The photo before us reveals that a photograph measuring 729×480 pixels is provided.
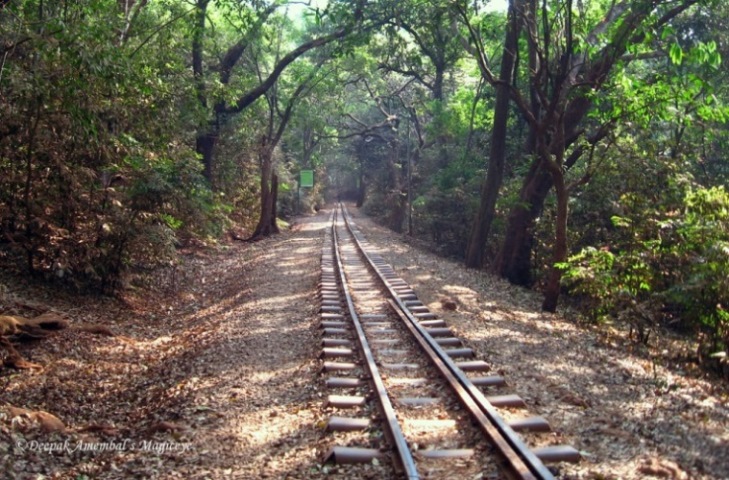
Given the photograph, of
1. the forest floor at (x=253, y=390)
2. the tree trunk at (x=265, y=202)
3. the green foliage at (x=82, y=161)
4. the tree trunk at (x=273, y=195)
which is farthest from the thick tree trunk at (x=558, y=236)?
the tree trunk at (x=273, y=195)

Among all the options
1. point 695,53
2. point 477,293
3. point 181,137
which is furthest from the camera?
point 181,137

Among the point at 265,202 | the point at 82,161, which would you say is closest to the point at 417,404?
the point at 82,161

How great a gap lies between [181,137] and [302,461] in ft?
51.6

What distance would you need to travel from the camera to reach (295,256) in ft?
71.0

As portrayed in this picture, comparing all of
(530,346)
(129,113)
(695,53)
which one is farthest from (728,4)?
(129,113)

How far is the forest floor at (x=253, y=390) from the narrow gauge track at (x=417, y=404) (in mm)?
264

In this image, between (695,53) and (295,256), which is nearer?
(695,53)

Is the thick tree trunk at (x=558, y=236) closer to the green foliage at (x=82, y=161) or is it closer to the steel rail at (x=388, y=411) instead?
the steel rail at (x=388, y=411)

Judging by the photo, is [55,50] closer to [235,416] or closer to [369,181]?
[235,416]

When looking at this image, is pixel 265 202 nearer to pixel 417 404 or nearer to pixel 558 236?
pixel 558 236

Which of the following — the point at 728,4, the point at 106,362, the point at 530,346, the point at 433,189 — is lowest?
the point at 106,362

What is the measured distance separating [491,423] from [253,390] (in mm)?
2874

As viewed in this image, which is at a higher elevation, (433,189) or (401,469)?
(433,189)

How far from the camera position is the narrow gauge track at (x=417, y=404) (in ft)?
17.6
